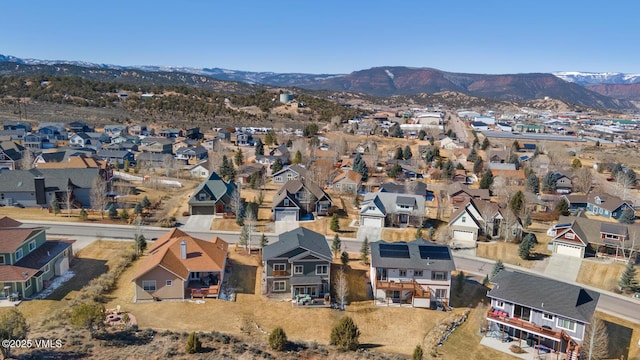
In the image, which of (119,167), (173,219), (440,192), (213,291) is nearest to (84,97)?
(119,167)

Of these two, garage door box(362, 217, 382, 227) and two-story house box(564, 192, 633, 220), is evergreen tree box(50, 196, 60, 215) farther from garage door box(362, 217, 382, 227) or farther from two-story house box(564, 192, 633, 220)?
two-story house box(564, 192, 633, 220)

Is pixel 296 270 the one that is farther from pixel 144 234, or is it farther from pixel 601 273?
pixel 601 273

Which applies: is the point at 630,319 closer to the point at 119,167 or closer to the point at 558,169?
the point at 558,169

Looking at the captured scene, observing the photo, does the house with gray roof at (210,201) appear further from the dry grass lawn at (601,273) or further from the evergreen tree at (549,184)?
the evergreen tree at (549,184)

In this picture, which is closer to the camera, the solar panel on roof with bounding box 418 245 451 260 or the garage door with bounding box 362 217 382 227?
the solar panel on roof with bounding box 418 245 451 260

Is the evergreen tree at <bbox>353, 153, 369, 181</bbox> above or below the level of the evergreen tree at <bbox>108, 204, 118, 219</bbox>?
above

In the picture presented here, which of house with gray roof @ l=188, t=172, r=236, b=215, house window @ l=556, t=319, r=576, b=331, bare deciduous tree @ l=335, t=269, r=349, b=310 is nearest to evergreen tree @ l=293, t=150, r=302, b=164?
house with gray roof @ l=188, t=172, r=236, b=215

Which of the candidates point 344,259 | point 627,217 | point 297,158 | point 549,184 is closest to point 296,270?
point 344,259
